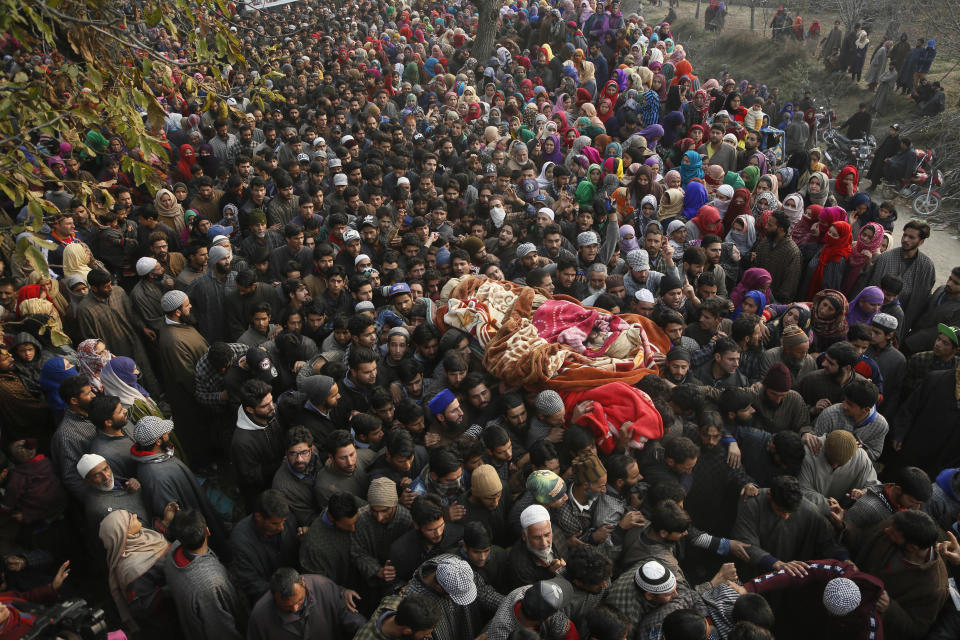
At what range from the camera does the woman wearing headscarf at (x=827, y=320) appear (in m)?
5.39

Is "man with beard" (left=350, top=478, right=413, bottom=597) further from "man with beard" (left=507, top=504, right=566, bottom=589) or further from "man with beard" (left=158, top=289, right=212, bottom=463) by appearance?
"man with beard" (left=158, top=289, right=212, bottom=463)

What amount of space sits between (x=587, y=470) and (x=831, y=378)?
7.69 ft

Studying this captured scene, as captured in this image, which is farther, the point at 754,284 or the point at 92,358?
the point at 754,284

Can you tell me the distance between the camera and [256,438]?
4258mm

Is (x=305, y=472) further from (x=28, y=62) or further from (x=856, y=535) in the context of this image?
(x=28, y=62)

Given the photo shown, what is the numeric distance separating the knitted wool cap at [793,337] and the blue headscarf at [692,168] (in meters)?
4.45

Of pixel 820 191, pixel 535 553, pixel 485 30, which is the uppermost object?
pixel 485 30

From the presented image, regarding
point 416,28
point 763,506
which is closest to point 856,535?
point 763,506

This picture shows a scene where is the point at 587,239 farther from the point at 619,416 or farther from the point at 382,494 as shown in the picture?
the point at 382,494

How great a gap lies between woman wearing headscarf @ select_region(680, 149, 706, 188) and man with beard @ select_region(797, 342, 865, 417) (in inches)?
191

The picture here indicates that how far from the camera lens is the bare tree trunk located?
611 inches

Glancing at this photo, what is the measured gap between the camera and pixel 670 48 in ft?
55.8

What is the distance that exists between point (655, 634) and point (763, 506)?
1.24m

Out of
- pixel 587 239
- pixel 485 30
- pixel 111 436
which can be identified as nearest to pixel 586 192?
pixel 587 239
